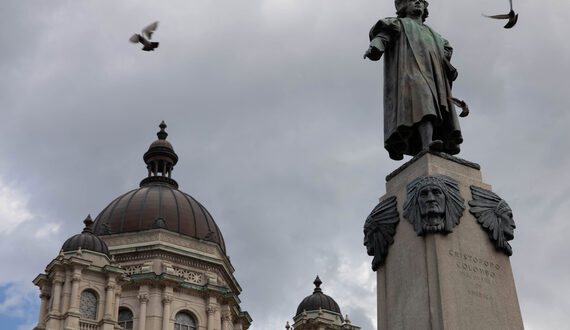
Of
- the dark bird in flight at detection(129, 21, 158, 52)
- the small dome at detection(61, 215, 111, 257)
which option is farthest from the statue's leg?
the small dome at detection(61, 215, 111, 257)

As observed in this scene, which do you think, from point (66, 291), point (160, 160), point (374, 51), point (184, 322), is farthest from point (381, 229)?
point (160, 160)

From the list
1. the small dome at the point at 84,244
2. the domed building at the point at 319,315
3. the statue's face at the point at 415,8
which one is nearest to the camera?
the statue's face at the point at 415,8

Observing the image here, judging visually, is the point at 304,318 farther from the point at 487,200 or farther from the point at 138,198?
the point at 487,200

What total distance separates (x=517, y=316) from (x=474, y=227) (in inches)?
45.4

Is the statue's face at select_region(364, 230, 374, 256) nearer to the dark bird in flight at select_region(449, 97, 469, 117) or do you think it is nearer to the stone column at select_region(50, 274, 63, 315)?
the dark bird in flight at select_region(449, 97, 469, 117)

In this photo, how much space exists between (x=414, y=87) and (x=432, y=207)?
6.46 ft

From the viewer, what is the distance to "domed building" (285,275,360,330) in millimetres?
53812

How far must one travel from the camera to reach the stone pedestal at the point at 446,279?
884 cm

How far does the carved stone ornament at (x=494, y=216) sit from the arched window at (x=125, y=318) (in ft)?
157

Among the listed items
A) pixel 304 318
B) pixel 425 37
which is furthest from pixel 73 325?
pixel 425 37

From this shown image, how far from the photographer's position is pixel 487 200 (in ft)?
32.5

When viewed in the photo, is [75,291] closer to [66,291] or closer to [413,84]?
[66,291]

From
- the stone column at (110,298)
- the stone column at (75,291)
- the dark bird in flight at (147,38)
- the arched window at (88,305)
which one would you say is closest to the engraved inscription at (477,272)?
the dark bird in flight at (147,38)

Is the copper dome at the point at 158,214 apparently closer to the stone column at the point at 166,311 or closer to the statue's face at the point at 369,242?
the stone column at the point at 166,311
